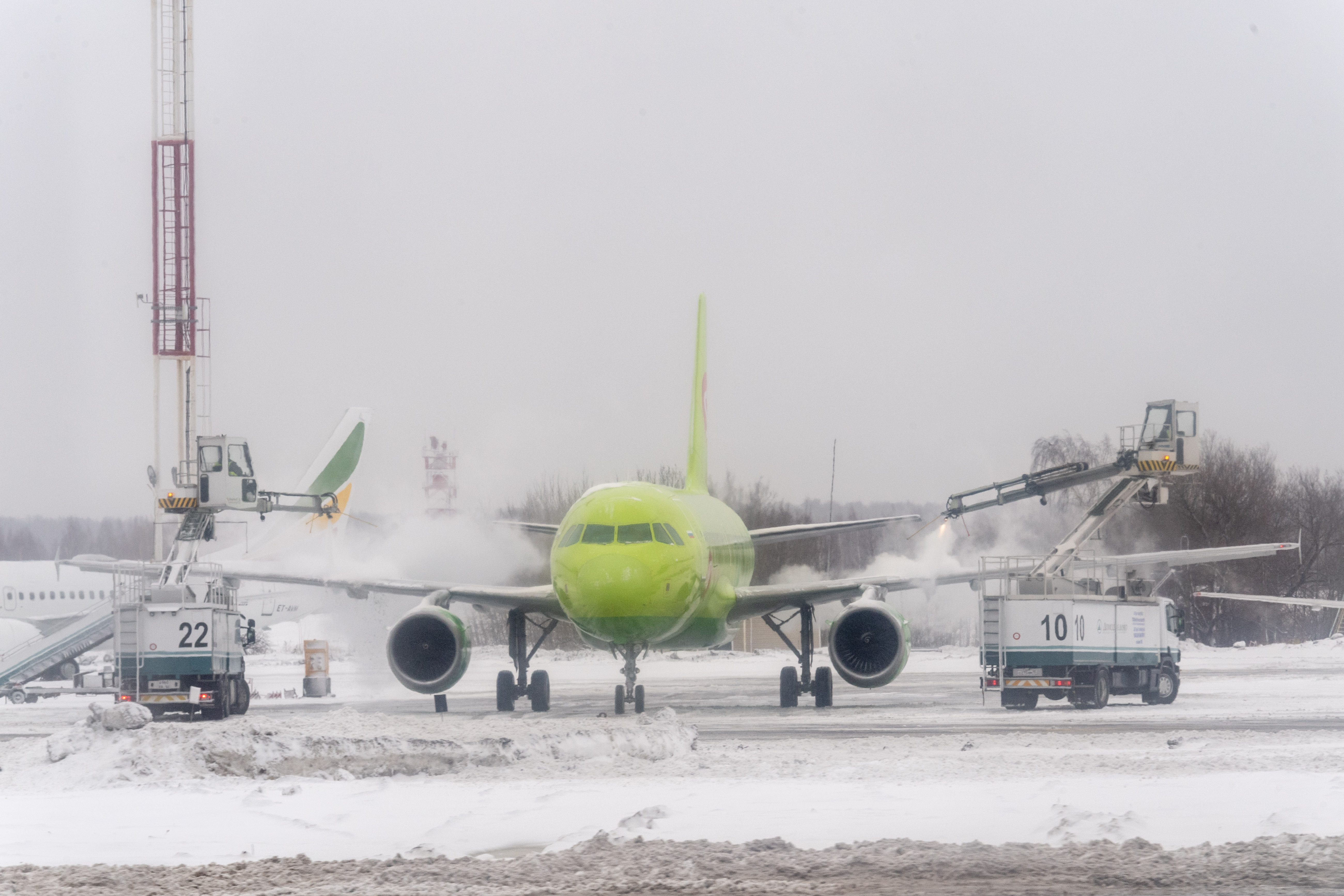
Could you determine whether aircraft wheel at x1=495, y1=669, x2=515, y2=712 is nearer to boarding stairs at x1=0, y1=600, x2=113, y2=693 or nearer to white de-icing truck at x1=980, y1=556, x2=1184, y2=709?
white de-icing truck at x1=980, y1=556, x2=1184, y2=709

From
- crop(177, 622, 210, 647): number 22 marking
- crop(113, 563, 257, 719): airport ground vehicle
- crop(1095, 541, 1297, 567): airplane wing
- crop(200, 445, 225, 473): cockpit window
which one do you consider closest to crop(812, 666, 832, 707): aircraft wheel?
crop(1095, 541, 1297, 567): airplane wing

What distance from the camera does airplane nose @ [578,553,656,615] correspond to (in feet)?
62.6

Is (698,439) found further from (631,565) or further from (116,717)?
(116,717)

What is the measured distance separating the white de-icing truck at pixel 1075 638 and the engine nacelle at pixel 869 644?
1.91 m

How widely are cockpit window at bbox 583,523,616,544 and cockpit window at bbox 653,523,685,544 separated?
2.02ft

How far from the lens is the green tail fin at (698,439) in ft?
90.7

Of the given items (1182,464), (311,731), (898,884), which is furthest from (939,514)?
(898,884)

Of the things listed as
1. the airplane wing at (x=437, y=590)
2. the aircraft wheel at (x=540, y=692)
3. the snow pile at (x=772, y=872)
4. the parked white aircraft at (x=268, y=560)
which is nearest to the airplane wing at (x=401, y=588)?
the airplane wing at (x=437, y=590)

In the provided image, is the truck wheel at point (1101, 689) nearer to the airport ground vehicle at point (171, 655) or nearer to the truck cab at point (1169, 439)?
the truck cab at point (1169, 439)

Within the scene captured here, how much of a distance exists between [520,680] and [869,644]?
604cm

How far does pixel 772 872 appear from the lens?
8320mm

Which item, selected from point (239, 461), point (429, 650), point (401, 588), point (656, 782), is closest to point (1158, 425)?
point (429, 650)

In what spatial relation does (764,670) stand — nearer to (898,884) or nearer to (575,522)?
(575,522)

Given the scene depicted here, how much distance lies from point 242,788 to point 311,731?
3.38 meters
